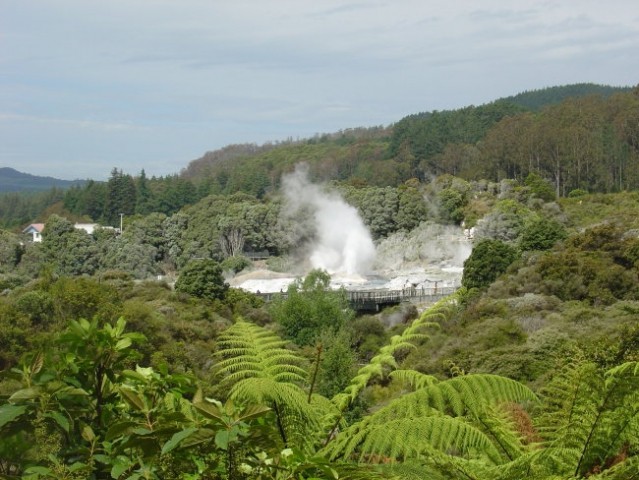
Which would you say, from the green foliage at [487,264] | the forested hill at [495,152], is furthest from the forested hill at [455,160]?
the green foliage at [487,264]

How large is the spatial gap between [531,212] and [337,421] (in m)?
48.7

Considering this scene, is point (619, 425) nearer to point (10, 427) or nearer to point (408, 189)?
point (10, 427)

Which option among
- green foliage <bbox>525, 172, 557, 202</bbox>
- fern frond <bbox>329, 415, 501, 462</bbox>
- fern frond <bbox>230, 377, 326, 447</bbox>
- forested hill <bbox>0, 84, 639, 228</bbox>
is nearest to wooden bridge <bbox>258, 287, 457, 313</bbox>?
green foliage <bbox>525, 172, 557, 202</bbox>

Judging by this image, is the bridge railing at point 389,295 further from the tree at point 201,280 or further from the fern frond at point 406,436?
the fern frond at point 406,436

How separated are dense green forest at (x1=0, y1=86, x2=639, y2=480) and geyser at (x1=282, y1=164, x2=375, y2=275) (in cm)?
101

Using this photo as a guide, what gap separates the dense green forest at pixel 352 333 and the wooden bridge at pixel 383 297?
2.15 m

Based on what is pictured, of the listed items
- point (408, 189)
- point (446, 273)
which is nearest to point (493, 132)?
point (408, 189)

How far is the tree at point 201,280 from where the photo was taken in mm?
34062

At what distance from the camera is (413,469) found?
9.53ft

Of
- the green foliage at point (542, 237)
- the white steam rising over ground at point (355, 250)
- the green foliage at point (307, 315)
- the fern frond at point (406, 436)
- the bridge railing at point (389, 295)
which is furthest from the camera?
the white steam rising over ground at point (355, 250)

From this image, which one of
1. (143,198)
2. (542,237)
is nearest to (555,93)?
(143,198)

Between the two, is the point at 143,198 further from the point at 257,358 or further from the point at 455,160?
the point at 257,358

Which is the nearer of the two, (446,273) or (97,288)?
(97,288)

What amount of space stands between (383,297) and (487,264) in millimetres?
7538
